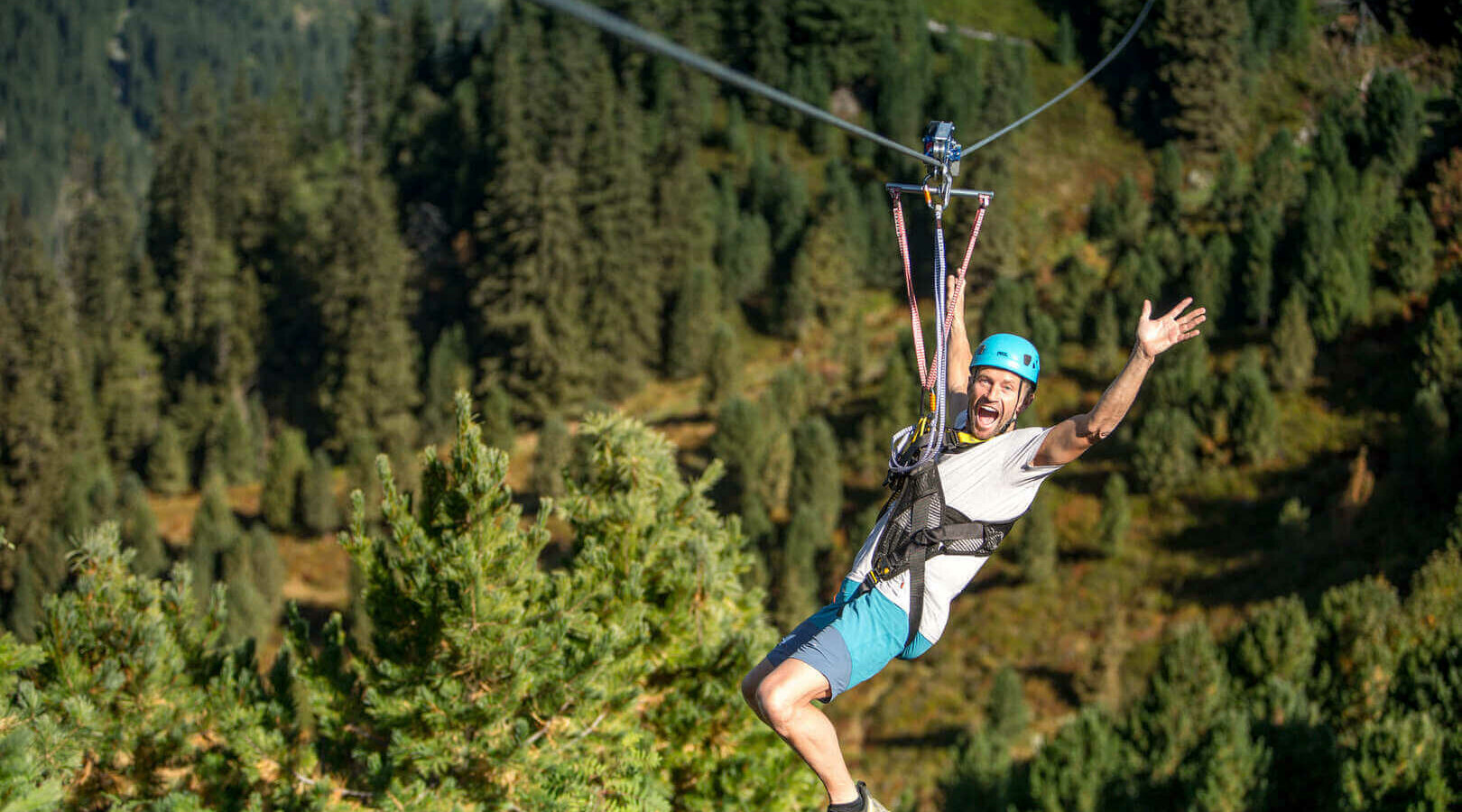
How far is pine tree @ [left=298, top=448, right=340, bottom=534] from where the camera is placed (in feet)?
186

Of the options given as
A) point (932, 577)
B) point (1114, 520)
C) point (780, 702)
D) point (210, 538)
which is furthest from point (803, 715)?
point (210, 538)

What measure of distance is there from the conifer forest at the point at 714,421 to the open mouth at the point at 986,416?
374 cm

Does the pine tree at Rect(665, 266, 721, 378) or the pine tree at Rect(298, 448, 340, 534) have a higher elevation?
the pine tree at Rect(665, 266, 721, 378)

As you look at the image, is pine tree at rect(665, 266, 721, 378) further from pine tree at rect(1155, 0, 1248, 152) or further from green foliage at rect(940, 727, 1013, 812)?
green foliage at rect(940, 727, 1013, 812)

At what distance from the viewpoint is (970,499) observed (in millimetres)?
7699

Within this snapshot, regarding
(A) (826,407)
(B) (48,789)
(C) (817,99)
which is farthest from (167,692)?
(C) (817,99)

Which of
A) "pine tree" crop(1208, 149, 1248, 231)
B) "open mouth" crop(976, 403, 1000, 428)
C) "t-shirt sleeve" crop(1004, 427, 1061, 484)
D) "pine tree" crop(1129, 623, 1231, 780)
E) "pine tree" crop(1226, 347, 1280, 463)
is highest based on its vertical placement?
"pine tree" crop(1208, 149, 1248, 231)

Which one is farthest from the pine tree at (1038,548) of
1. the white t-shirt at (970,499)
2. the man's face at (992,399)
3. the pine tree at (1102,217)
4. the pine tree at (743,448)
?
the white t-shirt at (970,499)

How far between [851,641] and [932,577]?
26.8 inches

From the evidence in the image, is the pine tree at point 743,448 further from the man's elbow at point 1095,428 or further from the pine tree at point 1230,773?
the man's elbow at point 1095,428

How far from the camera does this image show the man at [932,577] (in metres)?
7.12

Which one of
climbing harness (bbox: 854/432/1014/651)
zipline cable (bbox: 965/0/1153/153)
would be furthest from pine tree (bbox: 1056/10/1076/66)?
climbing harness (bbox: 854/432/1014/651)

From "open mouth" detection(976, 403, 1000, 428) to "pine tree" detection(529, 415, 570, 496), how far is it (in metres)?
45.3

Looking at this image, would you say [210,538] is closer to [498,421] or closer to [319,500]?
[319,500]
